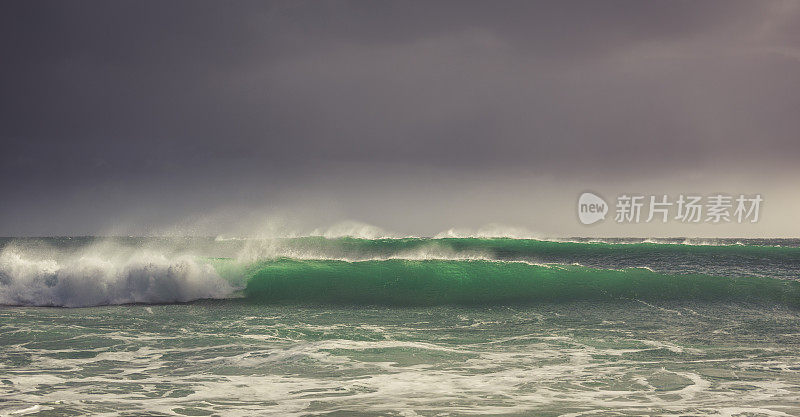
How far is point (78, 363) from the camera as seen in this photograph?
7297 mm

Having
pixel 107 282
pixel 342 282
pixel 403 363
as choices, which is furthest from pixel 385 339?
pixel 107 282

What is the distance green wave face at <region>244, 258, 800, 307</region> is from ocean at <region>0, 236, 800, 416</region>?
0.25ft

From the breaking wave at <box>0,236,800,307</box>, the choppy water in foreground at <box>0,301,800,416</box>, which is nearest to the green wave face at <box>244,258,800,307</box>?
the breaking wave at <box>0,236,800,307</box>

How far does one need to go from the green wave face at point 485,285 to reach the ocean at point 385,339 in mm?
78

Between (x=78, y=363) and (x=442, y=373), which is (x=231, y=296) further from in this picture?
(x=442, y=373)

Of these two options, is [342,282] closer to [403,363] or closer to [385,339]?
[385,339]

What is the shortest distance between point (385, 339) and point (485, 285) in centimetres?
708

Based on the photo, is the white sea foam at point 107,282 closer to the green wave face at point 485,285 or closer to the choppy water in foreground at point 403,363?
the green wave face at point 485,285

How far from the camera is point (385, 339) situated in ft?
29.3

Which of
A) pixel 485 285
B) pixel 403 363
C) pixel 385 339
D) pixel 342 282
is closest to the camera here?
pixel 403 363

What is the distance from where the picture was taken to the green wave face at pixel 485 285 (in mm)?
14180

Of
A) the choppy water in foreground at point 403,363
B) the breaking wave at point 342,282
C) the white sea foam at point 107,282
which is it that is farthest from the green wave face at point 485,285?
the choppy water in foreground at point 403,363

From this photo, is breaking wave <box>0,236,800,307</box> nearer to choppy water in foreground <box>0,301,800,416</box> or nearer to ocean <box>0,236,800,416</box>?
ocean <box>0,236,800,416</box>

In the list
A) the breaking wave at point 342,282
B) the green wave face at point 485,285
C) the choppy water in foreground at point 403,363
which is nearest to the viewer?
the choppy water in foreground at point 403,363
